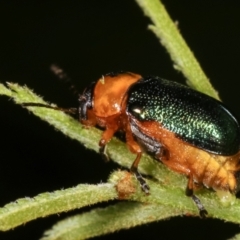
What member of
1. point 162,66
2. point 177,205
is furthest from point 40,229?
point 177,205

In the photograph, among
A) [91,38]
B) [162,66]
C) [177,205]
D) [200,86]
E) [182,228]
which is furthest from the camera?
[91,38]

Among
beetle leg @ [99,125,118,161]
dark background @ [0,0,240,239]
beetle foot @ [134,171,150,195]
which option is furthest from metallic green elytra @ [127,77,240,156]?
dark background @ [0,0,240,239]

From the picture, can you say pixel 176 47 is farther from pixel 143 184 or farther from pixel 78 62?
pixel 78 62

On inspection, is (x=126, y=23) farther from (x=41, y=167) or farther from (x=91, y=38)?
(x=41, y=167)

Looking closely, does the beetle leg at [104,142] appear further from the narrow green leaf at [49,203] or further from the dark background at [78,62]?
the dark background at [78,62]

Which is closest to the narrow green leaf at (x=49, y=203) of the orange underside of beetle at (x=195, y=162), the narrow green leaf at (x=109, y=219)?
the narrow green leaf at (x=109, y=219)

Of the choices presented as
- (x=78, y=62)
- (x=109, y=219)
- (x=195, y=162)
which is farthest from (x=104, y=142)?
(x=78, y=62)

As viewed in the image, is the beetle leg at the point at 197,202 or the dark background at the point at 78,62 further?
the dark background at the point at 78,62
